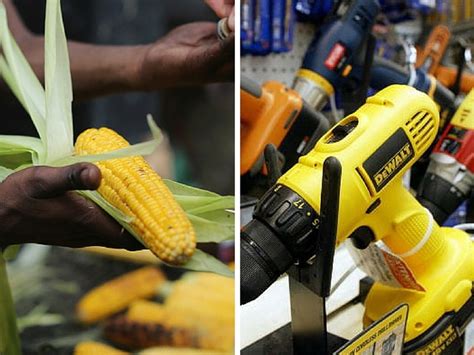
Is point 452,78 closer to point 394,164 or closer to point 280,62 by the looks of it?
point 280,62

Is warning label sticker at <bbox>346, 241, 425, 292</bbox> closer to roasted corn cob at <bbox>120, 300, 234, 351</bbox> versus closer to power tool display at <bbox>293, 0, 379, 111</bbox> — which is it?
roasted corn cob at <bbox>120, 300, 234, 351</bbox>

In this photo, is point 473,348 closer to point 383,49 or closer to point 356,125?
point 356,125

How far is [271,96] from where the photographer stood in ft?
5.43

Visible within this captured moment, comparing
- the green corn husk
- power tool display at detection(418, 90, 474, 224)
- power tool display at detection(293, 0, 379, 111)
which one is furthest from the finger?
power tool display at detection(293, 0, 379, 111)

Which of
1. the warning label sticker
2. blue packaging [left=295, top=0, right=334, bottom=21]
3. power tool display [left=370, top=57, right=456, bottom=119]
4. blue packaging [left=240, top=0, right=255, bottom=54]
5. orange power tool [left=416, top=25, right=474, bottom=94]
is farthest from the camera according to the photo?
orange power tool [left=416, top=25, right=474, bottom=94]

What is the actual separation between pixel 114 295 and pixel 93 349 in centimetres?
10

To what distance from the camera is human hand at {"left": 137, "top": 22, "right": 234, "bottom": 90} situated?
89cm

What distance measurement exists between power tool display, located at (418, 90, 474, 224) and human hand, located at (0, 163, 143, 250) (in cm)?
94

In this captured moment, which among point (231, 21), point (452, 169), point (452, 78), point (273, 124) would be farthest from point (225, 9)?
point (452, 78)

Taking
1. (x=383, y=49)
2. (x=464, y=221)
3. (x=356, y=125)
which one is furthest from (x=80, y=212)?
(x=383, y=49)

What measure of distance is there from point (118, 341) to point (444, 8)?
255cm

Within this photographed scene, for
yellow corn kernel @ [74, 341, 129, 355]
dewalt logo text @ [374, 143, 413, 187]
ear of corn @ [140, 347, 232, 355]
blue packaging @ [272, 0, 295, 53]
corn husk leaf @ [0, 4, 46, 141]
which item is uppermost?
corn husk leaf @ [0, 4, 46, 141]

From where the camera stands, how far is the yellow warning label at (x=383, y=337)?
0.86 meters

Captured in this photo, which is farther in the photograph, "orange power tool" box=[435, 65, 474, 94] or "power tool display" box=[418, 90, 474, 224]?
"orange power tool" box=[435, 65, 474, 94]
